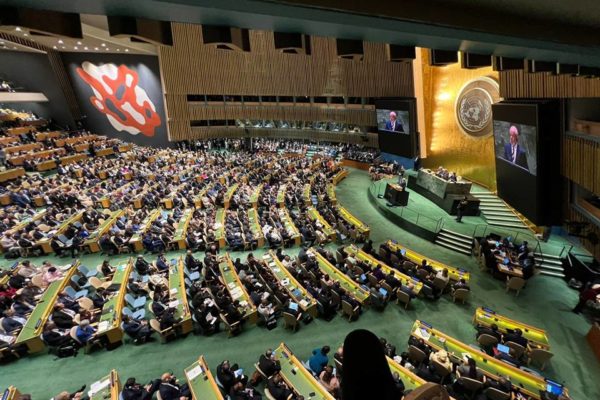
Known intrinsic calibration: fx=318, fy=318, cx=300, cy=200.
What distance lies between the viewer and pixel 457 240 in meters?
12.7

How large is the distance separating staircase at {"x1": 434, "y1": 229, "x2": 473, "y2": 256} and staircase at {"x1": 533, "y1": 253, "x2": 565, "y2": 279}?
6.82ft

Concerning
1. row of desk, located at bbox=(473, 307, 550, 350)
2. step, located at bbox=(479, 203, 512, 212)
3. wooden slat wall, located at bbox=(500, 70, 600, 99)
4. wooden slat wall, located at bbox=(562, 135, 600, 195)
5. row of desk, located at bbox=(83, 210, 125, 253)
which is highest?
wooden slat wall, located at bbox=(500, 70, 600, 99)

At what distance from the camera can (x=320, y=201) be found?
54.1 ft

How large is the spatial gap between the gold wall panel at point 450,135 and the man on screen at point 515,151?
521cm

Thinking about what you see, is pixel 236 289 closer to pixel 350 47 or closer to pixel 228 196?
pixel 350 47

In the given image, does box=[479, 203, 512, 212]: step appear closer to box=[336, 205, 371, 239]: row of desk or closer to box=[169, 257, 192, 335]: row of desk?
box=[336, 205, 371, 239]: row of desk

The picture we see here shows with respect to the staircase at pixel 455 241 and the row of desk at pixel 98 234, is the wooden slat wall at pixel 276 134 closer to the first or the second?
the staircase at pixel 455 241

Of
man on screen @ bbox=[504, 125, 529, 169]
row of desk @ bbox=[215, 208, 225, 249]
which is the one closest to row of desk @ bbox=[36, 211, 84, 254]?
row of desk @ bbox=[215, 208, 225, 249]

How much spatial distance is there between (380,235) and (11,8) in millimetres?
13920

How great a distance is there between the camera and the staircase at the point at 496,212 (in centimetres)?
1387

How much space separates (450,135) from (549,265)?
1024cm

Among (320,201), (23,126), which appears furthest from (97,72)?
(320,201)

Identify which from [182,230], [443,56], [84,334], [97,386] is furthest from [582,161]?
[84,334]

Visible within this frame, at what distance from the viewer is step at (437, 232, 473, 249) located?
1239 centimetres
